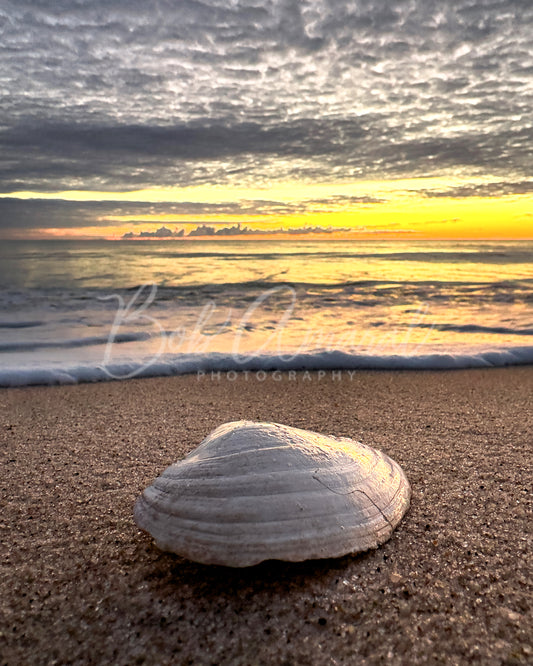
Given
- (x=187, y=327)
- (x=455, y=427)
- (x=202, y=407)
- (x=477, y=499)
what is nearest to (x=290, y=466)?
(x=477, y=499)

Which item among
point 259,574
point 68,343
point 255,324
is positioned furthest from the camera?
point 255,324

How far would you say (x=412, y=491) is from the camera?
2502mm

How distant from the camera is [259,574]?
1.81 m

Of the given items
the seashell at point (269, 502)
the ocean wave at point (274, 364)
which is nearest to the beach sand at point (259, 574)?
the seashell at point (269, 502)

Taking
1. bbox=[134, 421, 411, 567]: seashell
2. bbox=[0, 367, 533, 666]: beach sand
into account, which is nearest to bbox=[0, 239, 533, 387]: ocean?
bbox=[0, 367, 533, 666]: beach sand

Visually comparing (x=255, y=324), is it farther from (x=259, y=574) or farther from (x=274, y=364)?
(x=259, y=574)

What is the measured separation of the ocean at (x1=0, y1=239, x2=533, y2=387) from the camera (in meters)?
5.79

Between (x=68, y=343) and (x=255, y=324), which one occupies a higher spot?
(x=68, y=343)

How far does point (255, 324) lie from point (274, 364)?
9.36ft

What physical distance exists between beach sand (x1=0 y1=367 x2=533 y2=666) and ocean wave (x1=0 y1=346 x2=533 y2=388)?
1790mm

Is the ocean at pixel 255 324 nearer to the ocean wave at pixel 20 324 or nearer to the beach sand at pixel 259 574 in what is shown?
the ocean wave at pixel 20 324

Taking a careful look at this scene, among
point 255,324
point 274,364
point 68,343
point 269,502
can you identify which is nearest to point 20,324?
point 68,343

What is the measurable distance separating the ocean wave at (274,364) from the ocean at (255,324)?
A: 0.01 meters

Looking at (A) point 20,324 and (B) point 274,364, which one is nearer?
(B) point 274,364
